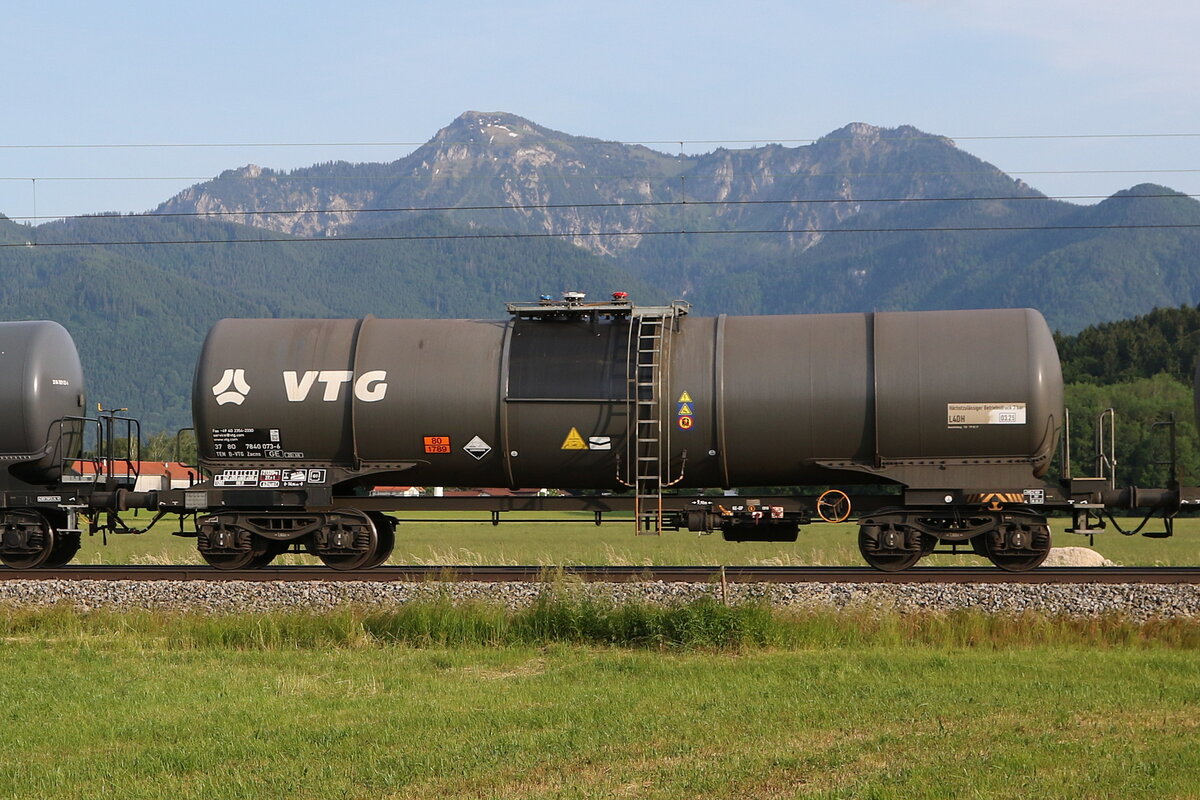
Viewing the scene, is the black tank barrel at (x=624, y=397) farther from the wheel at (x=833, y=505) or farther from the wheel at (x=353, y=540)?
the wheel at (x=353, y=540)

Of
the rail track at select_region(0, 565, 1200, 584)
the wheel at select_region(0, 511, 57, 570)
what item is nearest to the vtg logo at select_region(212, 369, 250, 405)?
the rail track at select_region(0, 565, 1200, 584)

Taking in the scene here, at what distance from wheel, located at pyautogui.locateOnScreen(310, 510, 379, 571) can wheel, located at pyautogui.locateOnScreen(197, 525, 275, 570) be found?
0.99 meters

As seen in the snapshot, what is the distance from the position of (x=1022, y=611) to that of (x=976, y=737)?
233 inches

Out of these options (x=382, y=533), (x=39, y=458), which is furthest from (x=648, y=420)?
(x=39, y=458)

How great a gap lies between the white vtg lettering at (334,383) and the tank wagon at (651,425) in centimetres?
2

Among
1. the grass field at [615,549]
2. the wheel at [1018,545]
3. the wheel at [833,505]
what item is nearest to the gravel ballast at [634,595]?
the wheel at [1018,545]

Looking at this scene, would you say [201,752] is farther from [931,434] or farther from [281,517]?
[931,434]

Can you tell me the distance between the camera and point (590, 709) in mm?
10516

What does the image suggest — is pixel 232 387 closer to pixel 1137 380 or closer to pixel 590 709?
pixel 590 709

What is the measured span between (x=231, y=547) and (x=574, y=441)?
5660 millimetres

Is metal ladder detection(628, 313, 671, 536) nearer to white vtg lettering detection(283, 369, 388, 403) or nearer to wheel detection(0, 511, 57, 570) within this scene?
white vtg lettering detection(283, 369, 388, 403)

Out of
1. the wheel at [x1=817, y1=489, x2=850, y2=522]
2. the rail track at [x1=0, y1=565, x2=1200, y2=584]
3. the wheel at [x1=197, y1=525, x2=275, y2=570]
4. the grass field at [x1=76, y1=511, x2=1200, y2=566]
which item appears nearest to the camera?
the rail track at [x1=0, y1=565, x2=1200, y2=584]

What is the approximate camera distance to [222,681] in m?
11.9

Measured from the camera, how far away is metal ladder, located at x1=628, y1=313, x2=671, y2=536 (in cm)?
1805
